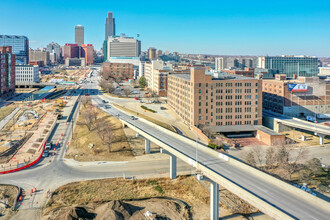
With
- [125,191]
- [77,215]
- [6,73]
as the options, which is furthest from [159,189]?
[6,73]

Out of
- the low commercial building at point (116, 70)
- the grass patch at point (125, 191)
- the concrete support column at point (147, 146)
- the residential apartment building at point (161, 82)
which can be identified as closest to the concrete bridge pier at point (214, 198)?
the grass patch at point (125, 191)

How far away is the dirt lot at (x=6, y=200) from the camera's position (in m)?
33.1

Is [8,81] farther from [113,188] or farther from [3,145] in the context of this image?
[113,188]

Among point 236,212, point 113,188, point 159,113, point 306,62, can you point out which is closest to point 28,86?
point 159,113

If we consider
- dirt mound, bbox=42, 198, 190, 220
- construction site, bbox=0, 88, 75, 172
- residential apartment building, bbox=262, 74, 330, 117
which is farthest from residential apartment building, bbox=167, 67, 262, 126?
→ construction site, bbox=0, 88, 75, 172

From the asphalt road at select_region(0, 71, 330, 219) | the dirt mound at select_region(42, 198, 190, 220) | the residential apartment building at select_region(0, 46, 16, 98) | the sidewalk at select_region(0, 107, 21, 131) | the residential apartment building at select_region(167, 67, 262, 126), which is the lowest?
the dirt mound at select_region(42, 198, 190, 220)

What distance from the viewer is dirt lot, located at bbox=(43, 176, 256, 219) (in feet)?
107

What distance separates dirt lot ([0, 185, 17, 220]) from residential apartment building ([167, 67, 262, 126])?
43.8m

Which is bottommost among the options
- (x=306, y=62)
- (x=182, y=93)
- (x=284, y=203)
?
(x=284, y=203)

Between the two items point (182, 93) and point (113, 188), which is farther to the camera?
point (182, 93)

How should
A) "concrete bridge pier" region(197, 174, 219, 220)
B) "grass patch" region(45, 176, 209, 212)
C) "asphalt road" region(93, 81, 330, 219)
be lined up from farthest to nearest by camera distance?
"grass patch" region(45, 176, 209, 212) → "concrete bridge pier" region(197, 174, 219, 220) → "asphalt road" region(93, 81, 330, 219)

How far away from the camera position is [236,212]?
112 feet

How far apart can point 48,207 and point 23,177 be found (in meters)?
12.0

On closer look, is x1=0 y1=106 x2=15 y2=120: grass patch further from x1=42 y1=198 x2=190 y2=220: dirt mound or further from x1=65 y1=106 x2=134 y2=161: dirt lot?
x1=42 y1=198 x2=190 y2=220: dirt mound
